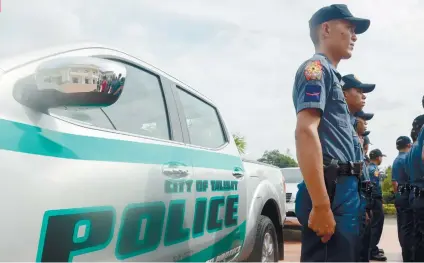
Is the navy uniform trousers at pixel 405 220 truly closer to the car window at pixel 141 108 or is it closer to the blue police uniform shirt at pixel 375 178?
the blue police uniform shirt at pixel 375 178

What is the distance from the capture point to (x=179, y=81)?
10.3 ft

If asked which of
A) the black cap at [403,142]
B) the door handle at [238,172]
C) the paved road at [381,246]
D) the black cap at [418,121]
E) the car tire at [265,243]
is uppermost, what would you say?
the black cap at [418,121]

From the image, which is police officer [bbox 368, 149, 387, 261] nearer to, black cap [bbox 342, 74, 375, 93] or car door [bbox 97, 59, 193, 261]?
black cap [bbox 342, 74, 375, 93]

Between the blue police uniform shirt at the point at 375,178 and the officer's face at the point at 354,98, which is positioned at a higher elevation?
the officer's face at the point at 354,98

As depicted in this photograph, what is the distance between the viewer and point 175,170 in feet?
8.05

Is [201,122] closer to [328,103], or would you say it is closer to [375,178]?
[328,103]

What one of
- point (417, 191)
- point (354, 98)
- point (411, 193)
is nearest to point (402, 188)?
point (411, 193)

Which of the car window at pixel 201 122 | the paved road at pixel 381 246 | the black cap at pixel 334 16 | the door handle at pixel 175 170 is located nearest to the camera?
the door handle at pixel 175 170

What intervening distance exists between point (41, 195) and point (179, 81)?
1749 millimetres

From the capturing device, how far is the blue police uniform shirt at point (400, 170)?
5786mm

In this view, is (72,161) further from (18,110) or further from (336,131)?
(336,131)

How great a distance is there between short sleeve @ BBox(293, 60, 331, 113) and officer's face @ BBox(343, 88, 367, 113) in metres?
1.87

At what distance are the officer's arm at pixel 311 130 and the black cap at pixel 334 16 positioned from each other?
0.37 metres

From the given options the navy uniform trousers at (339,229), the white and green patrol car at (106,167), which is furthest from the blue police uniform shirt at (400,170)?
the navy uniform trousers at (339,229)
